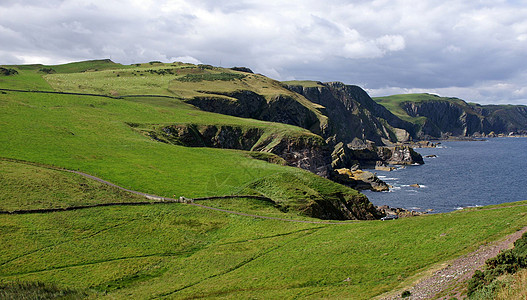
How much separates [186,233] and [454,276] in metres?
36.9

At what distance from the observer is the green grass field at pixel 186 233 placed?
36.3 m

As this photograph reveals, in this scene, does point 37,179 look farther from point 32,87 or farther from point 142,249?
point 32,87

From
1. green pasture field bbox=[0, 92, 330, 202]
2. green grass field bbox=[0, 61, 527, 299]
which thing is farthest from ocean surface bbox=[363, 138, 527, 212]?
green pasture field bbox=[0, 92, 330, 202]

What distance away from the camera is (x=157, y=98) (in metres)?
174

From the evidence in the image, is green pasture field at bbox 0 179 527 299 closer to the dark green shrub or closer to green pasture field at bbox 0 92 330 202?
the dark green shrub

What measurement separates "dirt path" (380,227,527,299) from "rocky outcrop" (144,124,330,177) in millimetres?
104871

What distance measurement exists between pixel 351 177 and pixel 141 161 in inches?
3591

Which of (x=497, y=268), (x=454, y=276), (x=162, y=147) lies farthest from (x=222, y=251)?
(x=162, y=147)

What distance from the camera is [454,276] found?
27.6m

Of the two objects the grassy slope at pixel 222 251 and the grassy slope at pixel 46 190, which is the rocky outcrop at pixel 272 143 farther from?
the grassy slope at pixel 222 251

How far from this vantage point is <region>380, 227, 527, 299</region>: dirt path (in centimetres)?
2556

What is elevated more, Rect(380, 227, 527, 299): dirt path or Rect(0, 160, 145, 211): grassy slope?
Rect(380, 227, 527, 299): dirt path

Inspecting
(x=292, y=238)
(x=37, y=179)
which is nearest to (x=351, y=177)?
(x=292, y=238)

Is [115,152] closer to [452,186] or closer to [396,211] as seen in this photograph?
[396,211]
